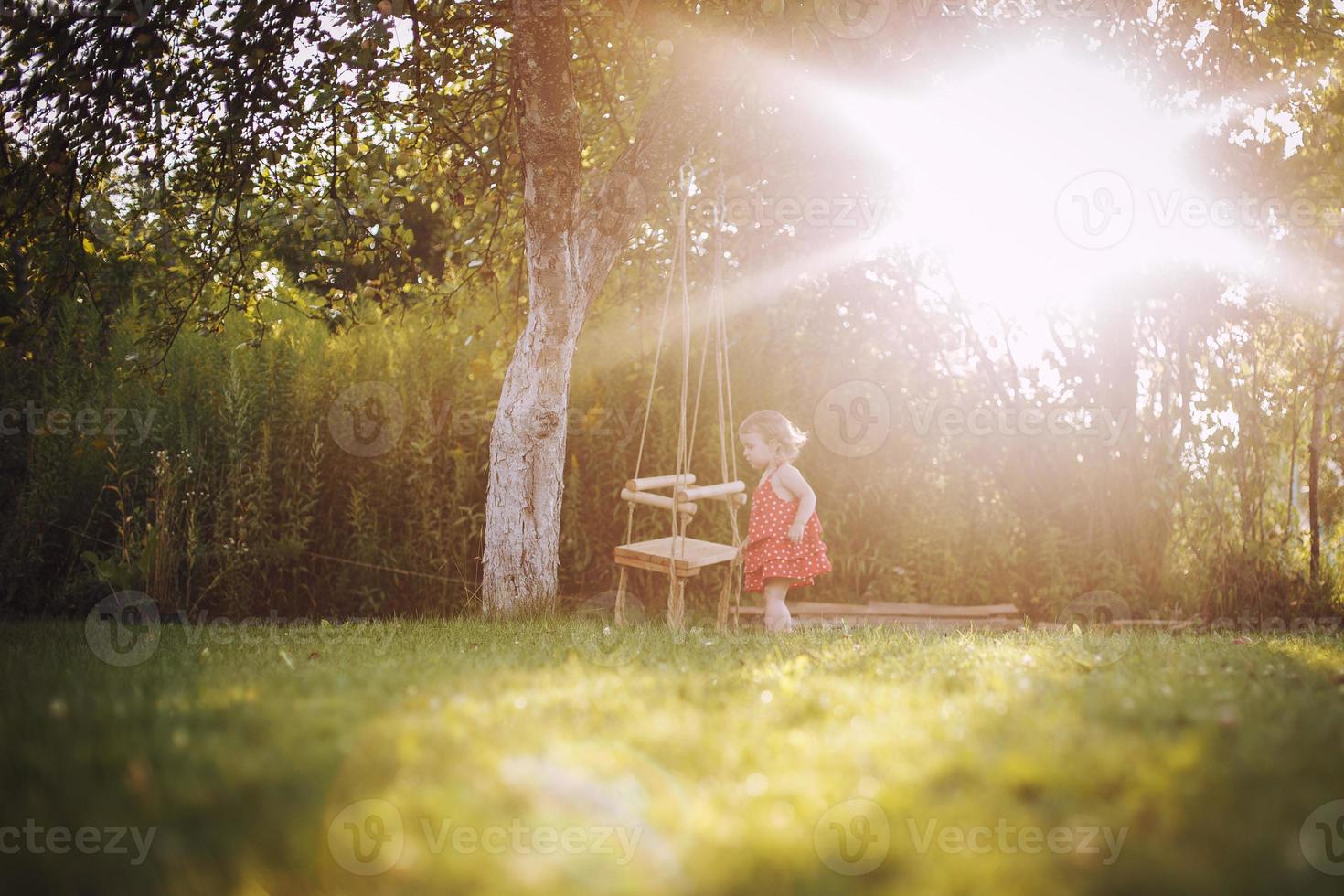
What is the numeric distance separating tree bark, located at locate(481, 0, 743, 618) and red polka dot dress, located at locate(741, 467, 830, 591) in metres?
1.35

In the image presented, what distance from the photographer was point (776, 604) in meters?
5.84

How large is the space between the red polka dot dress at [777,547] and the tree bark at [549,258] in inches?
53.3

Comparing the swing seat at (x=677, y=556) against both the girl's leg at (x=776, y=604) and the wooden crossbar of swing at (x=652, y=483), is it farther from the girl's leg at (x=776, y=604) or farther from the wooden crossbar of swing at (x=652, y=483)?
the girl's leg at (x=776, y=604)

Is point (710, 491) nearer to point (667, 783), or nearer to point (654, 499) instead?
point (654, 499)

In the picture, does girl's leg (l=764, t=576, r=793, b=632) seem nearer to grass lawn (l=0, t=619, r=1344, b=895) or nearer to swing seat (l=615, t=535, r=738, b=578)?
swing seat (l=615, t=535, r=738, b=578)

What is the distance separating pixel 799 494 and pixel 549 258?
2289 mm

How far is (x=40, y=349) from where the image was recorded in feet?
21.9

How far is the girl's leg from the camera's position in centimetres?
574

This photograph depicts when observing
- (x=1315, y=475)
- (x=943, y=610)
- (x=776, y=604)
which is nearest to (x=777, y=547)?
(x=776, y=604)

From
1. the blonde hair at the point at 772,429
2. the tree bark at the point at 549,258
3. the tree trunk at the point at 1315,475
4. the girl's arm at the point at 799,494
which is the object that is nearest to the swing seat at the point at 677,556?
the girl's arm at the point at 799,494

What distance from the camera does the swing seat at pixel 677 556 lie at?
490 cm

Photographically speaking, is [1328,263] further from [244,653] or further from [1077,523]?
[244,653]

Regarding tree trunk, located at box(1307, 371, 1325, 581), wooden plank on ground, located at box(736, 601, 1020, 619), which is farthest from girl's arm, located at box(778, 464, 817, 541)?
tree trunk, located at box(1307, 371, 1325, 581)

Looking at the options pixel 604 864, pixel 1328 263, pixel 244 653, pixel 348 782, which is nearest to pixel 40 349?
pixel 244 653
